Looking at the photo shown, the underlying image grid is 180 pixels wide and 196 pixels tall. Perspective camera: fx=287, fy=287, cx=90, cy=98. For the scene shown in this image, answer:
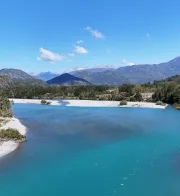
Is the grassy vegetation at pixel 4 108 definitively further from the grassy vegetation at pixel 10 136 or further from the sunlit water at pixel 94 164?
the grassy vegetation at pixel 10 136

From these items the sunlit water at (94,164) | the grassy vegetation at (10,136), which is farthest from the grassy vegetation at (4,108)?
the grassy vegetation at (10,136)

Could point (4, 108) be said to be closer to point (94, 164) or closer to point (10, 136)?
point (10, 136)

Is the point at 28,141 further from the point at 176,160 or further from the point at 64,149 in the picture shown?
the point at 176,160

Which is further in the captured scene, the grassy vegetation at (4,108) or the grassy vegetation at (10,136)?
the grassy vegetation at (4,108)

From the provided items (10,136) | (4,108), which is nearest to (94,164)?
(10,136)

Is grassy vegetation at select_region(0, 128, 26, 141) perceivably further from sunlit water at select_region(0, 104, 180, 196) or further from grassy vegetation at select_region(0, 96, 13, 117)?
grassy vegetation at select_region(0, 96, 13, 117)

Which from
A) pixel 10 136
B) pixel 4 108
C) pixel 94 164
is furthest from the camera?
pixel 4 108

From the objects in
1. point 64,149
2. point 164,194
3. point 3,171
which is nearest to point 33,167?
point 3,171

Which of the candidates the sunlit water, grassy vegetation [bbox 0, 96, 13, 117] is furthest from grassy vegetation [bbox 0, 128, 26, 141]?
grassy vegetation [bbox 0, 96, 13, 117]
